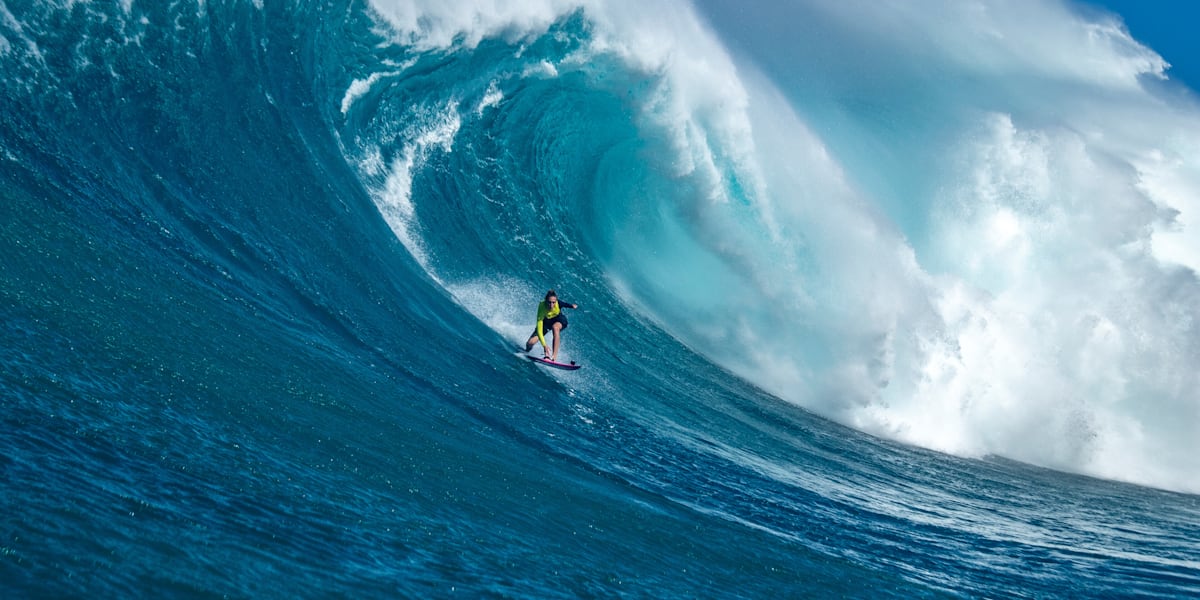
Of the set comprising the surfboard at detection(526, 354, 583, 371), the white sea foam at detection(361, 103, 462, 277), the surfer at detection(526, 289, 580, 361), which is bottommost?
the surfboard at detection(526, 354, 583, 371)

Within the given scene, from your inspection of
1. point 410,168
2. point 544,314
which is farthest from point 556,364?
point 410,168

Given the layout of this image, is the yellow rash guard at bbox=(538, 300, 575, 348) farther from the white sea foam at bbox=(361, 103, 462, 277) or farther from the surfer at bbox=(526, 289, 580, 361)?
the white sea foam at bbox=(361, 103, 462, 277)

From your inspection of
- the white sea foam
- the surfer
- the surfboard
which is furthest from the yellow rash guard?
the white sea foam

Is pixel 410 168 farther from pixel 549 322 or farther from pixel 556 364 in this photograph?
pixel 556 364

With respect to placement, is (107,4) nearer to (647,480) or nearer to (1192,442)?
(647,480)

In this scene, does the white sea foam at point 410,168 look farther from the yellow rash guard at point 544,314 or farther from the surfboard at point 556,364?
the surfboard at point 556,364

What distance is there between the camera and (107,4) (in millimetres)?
12609

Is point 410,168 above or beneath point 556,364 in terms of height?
above

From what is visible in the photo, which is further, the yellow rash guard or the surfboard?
the yellow rash guard

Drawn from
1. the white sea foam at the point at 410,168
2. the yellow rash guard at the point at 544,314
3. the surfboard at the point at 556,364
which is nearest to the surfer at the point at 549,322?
the yellow rash guard at the point at 544,314

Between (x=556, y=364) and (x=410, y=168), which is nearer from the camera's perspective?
(x=556, y=364)

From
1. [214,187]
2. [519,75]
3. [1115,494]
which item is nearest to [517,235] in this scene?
[519,75]

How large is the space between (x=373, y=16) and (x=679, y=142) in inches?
270

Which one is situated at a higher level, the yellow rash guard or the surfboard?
the yellow rash guard
